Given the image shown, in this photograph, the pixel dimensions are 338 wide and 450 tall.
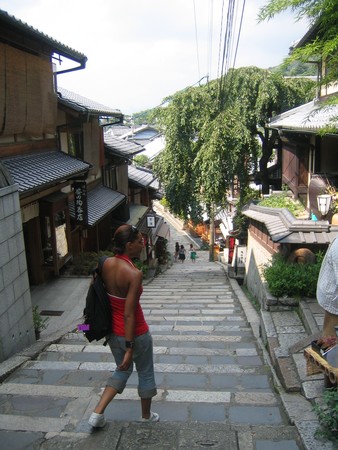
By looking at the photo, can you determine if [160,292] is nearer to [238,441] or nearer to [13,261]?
[13,261]

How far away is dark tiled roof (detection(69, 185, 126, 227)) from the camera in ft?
45.2

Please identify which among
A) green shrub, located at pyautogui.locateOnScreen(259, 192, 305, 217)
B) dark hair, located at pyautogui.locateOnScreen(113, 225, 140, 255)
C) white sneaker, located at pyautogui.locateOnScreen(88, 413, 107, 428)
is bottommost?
green shrub, located at pyautogui.locateOnScreen(259, 192, 305, 217)

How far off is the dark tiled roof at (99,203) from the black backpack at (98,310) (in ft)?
31.1

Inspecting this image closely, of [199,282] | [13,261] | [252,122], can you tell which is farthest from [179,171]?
[13,261]

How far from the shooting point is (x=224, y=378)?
5.26 metres

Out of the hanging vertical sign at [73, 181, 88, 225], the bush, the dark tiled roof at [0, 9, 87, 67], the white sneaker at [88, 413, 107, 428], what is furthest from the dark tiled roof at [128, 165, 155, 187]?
the white sneaker at [88, 413, 107, 428]

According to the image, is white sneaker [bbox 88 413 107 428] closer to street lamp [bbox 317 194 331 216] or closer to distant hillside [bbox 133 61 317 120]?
distant hillside [bbox 133 61 317 120]

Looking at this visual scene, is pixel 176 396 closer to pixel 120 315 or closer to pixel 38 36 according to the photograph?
pixel 120 315

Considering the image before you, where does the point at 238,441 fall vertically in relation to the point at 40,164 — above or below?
below

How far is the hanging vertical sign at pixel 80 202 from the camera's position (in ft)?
42.2

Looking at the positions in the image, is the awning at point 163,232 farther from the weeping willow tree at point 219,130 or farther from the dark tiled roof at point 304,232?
the dark tiled roof at point 304,232

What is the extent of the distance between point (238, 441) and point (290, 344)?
251 centimetres

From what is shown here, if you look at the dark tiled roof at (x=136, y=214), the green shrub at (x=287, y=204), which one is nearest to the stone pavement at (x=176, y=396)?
the green shrub at (x=287, y=204)

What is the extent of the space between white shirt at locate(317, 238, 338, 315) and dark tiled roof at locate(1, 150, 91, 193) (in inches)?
211
